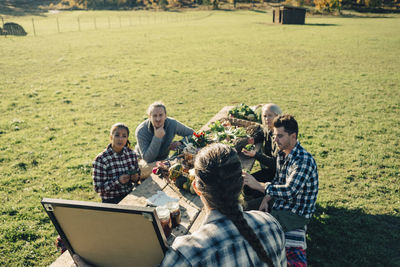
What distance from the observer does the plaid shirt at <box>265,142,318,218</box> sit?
3.38m

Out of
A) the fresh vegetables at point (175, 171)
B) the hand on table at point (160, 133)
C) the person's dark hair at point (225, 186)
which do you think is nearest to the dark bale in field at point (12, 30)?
the hand on table at point (160, 133)

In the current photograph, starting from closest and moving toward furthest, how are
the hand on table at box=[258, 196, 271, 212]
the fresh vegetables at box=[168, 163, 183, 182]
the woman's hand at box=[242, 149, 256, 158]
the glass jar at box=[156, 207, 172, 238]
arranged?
the glass jar at box=[156, 207, 172, 238] < the fresh vegetables at box=[168, 163, 183, 182] < the hand on table at box=[258, 196, 271, 212] < the woman's hand at box=[242, 149, 256, 158]

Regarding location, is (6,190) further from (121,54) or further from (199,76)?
(121,54)

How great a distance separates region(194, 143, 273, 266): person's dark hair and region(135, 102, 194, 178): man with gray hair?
312 centimetres

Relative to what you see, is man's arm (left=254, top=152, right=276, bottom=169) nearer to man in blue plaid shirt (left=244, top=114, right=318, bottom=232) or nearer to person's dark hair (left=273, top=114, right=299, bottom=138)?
man in blue plaid shirt (left=244, top=114, right=318, bottom=232)

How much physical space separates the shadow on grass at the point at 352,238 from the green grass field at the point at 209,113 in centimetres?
2

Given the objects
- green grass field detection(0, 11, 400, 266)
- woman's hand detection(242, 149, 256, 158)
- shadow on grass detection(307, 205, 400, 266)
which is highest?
woman's hand detection(242, 149, 256, 158)

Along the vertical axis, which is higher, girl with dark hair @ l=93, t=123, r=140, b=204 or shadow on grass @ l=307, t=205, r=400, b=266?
girl with dark hair @ l=93, t=123, r=140, b=204

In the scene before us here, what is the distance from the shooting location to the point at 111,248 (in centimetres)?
201

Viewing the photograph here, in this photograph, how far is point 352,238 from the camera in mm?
4461

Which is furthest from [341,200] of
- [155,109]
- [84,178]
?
[84,178]

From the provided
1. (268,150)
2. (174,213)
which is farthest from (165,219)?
(268,150)

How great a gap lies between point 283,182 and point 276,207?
13.6 inches

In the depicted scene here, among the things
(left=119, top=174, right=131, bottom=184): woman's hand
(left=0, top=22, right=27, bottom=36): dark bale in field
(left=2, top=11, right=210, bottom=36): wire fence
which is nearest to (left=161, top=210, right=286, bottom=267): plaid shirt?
(left=119, top=174, right=131, bottom=184): woman's hand
